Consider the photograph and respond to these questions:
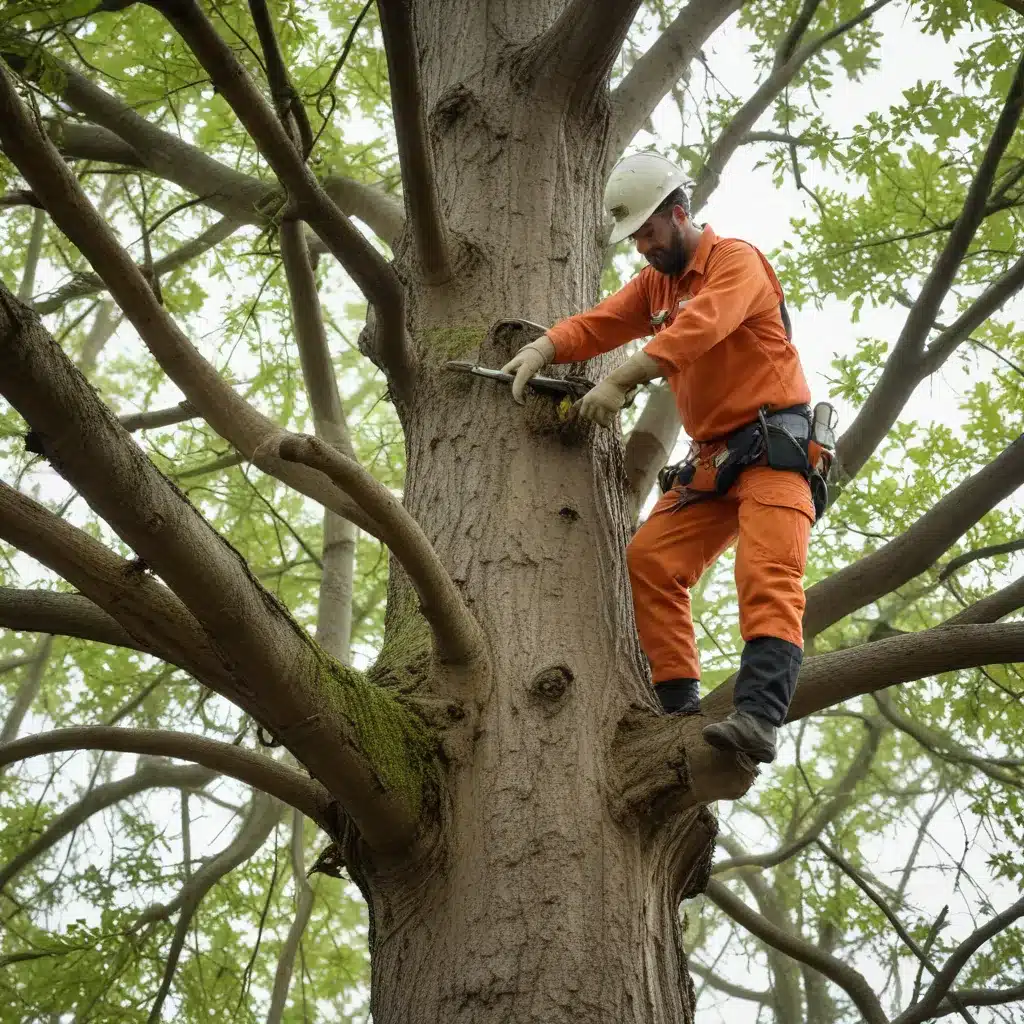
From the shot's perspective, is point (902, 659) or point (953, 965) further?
point (953, 965)

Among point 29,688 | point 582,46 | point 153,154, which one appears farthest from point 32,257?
point 582,46

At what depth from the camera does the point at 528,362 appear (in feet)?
8.48

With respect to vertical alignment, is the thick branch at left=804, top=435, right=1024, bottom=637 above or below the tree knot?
above

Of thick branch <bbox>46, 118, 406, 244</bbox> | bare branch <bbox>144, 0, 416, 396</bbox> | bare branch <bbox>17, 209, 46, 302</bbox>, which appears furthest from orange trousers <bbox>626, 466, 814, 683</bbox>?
bare branch <bbox>17, 209, 46, 302</bbox>

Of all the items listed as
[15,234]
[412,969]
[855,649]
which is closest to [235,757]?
[412,969]

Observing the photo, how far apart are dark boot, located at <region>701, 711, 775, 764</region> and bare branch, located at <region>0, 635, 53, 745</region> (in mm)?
5479

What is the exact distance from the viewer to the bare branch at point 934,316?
10.5 ft

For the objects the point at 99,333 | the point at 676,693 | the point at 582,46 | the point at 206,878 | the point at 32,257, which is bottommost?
the point at 676,693

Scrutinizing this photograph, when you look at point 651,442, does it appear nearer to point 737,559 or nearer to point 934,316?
point 934,316

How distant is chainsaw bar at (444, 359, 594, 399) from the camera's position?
264 centimetres

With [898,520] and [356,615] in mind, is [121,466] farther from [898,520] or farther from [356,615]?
[356,615]

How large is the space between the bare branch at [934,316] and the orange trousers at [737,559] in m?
0.72

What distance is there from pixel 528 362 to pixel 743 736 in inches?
40.2

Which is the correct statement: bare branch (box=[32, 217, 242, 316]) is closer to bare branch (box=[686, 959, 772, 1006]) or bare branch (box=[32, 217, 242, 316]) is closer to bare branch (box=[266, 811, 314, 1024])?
bare branch (box=[266, 811, 314, 1024])
